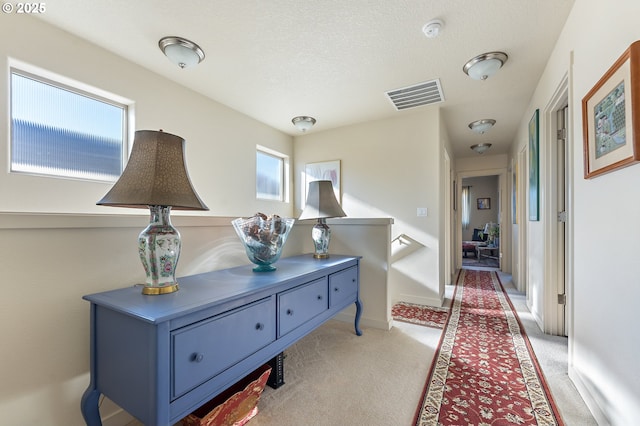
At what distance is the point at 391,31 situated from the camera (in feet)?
6.29

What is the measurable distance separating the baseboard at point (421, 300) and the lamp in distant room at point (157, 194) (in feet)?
9.34

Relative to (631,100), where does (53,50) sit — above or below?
above

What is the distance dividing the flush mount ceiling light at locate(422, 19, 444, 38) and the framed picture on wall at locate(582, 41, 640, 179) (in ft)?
3.10

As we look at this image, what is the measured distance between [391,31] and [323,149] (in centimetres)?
227

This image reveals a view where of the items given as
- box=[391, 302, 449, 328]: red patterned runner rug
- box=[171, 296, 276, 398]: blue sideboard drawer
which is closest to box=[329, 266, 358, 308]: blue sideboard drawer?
box=[171, 296, 276, 398]: blue sideboard drawer

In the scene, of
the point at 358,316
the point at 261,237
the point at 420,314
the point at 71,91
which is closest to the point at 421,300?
the point at 420,314

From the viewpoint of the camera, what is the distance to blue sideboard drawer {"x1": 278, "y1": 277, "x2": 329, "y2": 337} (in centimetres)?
152

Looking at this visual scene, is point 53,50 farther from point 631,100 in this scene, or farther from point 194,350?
point 631,100

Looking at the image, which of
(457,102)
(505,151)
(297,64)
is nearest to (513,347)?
(457,102)

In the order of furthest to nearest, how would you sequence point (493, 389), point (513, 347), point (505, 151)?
1. point (505, 151)
2. point (513, 347)
3. point (493, 389)

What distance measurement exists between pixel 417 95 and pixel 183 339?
2.96 meters

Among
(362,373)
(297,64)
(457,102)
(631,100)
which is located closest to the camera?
(631,100)

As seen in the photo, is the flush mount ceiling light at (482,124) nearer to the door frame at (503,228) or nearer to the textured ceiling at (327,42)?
the textured ceiling at (327,42)

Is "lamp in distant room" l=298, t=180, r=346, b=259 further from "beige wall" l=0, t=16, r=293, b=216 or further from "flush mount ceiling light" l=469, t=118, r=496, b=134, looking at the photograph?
"flush mount ceiling light" l=469, t=118, r=496, b=134
